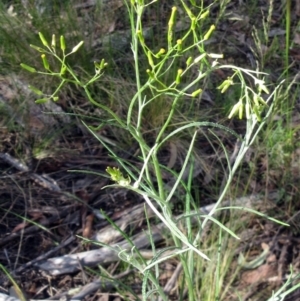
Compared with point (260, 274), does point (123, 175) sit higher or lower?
higher

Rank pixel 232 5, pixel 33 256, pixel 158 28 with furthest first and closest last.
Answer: pixel 232 5
pixel 158 28
pixel 33 256

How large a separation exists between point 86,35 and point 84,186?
2.37 ft

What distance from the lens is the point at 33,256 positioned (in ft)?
7.72

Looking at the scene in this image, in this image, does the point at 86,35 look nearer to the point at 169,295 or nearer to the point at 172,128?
the point at 172,128

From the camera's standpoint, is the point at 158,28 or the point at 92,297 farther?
the point at 158,28

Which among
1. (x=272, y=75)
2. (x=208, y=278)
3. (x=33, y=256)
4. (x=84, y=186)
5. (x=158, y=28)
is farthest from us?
(x=272, y=75)

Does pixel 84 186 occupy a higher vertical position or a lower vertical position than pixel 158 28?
lower

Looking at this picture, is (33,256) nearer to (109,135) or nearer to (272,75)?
(109,135)

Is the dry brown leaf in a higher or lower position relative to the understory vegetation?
lower

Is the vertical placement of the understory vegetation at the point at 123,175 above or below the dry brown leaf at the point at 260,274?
above

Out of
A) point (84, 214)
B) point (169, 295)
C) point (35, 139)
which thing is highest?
point (35, 139)

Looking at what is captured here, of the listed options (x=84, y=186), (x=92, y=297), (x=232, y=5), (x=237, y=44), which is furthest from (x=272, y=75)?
(x=92, y=297)

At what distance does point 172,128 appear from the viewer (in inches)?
106

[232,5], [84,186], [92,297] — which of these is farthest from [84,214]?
[232,5]
